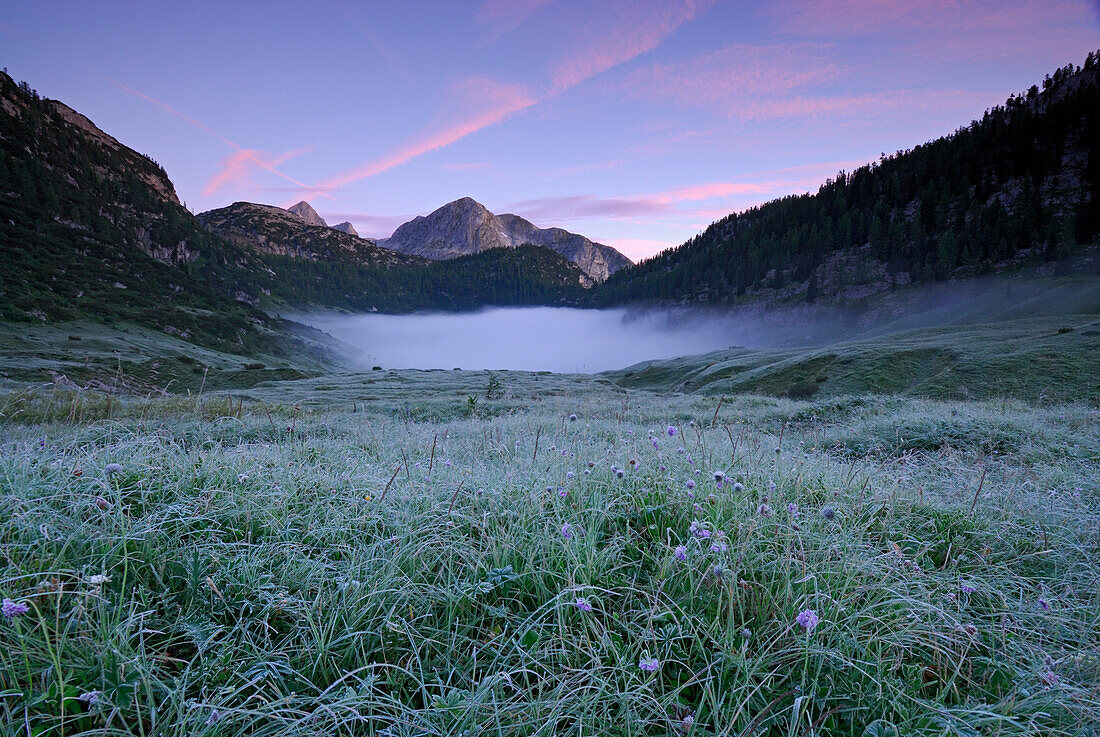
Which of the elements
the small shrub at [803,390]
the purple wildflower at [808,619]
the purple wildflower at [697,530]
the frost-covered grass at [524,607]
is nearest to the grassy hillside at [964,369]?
the small shrub at [803,390]

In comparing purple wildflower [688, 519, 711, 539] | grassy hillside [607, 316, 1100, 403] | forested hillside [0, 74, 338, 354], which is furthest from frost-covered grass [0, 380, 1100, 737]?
forested hillside [0, 74, 338, 354]

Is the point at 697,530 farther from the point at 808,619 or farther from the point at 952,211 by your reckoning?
the point at 952,211

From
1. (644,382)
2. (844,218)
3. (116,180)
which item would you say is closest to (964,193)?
(844,218)

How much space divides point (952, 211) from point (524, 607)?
146356 millimetres

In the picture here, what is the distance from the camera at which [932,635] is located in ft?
7.32

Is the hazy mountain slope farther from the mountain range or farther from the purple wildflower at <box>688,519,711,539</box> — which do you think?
the purple wildflower at <box>688,519,711,539</box>

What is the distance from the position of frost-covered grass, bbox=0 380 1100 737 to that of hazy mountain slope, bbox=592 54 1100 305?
393 feet

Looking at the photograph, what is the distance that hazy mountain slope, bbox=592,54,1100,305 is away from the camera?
88625 millimetres

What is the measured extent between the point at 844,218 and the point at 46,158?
8167 inches

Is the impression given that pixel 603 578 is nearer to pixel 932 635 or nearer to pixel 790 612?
pixel 790 612

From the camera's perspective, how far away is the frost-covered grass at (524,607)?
5.82ft

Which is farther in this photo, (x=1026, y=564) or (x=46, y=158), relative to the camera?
(x=46, y=158)

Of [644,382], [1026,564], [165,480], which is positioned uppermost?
[165,480]

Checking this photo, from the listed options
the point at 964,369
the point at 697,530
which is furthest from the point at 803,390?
the point at 697,530
